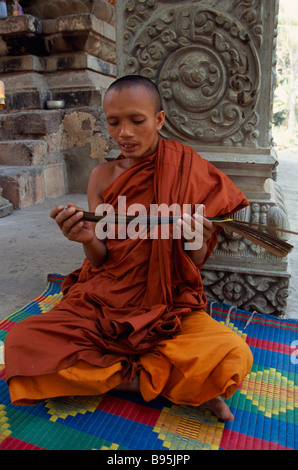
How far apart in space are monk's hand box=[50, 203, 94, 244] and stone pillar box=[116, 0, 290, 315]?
0.94 m

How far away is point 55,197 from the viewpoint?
17.3 feet

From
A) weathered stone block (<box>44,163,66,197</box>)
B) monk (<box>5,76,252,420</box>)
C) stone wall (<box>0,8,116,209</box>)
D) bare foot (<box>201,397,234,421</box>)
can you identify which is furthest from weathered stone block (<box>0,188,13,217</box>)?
bare foot (<box>201,397,234,421</box>)

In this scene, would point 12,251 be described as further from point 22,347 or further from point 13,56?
point 13,56

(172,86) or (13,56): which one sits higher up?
(13,56)

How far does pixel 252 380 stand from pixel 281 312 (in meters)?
0.67

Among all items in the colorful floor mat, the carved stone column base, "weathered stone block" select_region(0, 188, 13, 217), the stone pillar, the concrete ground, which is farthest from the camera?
"weathered stone block" select_region(0, 188, 13, 217)

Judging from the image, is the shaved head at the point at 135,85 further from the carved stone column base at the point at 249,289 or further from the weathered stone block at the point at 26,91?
the weathered stone block at the point at 26,91

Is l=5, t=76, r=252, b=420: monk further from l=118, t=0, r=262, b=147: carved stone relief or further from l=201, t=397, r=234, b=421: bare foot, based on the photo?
l=118, t=0, r=262, b=147: carved stone relief

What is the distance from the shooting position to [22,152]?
16.2 ft

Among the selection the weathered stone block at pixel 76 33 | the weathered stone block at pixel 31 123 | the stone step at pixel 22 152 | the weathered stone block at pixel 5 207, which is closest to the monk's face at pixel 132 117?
the weathered stone block at pixel 5 207

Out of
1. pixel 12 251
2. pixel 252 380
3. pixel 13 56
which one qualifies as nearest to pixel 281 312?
pixel 252 380

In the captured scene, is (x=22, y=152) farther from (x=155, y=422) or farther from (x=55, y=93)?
(x=155, y=422)

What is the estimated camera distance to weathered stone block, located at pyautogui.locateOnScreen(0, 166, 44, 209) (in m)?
4.54

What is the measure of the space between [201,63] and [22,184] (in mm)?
3034
